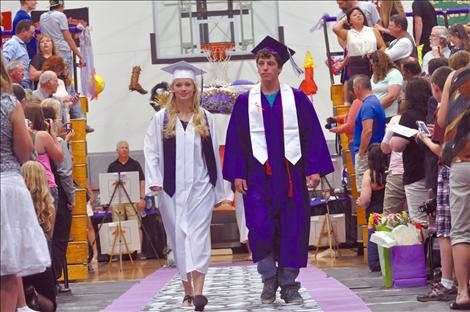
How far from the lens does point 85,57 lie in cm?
1606

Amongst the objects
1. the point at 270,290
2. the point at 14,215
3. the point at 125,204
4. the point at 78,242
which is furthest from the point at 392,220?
the point at 125,204

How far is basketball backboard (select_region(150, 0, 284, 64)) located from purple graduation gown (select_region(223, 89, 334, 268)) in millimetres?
9274

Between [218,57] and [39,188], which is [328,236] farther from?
[39,188]

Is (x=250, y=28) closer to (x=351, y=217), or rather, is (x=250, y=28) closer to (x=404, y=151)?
(x=351, y=217)

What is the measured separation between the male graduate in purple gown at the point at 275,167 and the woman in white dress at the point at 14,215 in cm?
282

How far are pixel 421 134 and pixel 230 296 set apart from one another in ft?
6.66

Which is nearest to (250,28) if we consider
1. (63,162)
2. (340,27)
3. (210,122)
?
(340,27)

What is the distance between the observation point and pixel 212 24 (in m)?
17.7

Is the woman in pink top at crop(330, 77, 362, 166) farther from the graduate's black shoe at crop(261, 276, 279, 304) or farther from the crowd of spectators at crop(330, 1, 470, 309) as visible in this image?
the graduate's black shoe at crop(261, 276, 279, 304)

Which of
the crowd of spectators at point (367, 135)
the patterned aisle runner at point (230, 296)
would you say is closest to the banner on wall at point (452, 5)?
the crowd of spectators at point (367, 135)

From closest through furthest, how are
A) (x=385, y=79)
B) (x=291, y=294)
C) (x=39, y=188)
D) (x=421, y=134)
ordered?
1. (x=39, y=188)
2. (x=421, y=134)
3. (x=291, y=294)
4. (x=385, y=79)

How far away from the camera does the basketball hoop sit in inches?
692

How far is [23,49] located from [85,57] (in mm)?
3189

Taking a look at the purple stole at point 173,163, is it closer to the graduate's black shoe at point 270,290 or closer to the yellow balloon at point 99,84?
the graduate's black shoe at point 270,290
